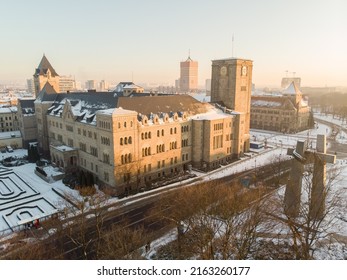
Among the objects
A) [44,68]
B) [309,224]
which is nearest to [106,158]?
[309,224]

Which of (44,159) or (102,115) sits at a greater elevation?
(102,115)

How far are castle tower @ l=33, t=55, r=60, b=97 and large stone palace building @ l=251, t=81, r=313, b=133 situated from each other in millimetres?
90608

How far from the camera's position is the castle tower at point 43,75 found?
106 metres

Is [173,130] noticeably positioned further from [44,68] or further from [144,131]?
[44,68]

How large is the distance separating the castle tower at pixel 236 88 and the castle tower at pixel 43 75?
6262 cm

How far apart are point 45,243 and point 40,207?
51.4ft

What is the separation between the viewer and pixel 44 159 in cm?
8112

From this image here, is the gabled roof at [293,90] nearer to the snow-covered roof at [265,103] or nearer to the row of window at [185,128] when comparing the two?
the snow-covered roof at [265,103]

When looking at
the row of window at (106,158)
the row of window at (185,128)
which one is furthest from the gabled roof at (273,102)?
the row of window at (106,158)

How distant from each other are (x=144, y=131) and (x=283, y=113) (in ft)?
290

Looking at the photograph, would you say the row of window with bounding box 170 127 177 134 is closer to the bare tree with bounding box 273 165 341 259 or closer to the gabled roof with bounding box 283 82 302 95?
the bare tree with bounding box 273 165 341 259

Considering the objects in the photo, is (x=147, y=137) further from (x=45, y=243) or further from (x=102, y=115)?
(x=45, y=243)

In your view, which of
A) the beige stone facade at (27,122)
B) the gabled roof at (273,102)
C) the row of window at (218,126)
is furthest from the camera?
the gabled roof at (273,102)
